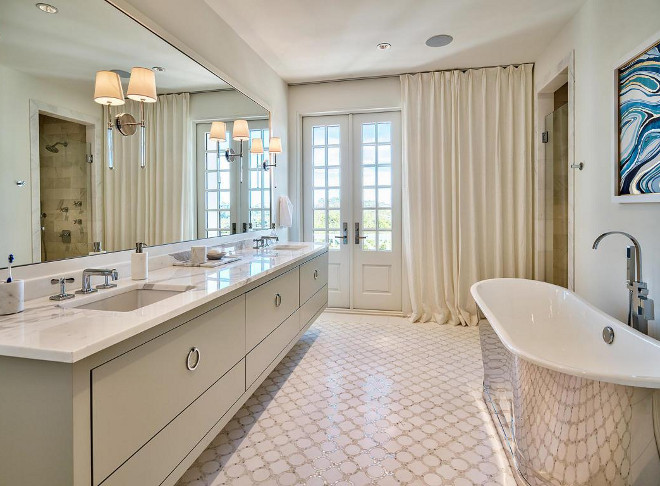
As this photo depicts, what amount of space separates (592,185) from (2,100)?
3.25 m

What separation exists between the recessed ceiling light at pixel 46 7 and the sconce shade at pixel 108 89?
269 mm

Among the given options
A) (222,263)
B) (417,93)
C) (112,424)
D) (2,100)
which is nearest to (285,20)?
(417,93)

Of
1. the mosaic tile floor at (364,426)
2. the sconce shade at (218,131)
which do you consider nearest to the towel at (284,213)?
the sconce shade at (218,131)

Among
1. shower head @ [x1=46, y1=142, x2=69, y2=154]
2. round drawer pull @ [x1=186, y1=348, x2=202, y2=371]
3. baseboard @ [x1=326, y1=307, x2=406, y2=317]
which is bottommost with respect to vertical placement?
baseboard @ [x1=326, y1=307, x2=406, y2=317]

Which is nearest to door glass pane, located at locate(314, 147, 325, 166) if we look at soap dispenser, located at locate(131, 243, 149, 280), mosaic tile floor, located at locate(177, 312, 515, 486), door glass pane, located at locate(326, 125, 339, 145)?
door glass pane, located at locate(326, 125, 339, 145)

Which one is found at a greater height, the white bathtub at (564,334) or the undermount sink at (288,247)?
the undermount sink at (288,247)

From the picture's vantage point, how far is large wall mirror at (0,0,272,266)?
141 centimetres

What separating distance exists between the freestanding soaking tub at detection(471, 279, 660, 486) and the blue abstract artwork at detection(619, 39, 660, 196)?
0.76 meters

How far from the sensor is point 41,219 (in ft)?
4.92

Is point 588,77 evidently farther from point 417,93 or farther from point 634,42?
point 417,93

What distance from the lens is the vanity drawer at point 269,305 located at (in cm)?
197

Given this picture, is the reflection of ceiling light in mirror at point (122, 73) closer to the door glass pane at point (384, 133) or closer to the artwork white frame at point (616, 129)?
the artwork white frame at point (616, 129)

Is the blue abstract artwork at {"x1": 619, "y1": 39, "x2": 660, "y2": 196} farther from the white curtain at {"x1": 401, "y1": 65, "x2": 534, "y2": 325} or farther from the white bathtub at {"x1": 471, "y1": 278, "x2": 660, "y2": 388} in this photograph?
the white curtain at {"x1": 401, "y1": 65, "x2": 534, "y2": 325}

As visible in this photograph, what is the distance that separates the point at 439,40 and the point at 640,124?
6.07 ft
